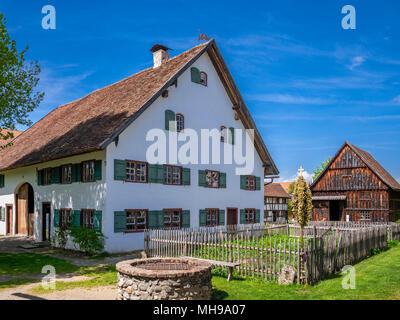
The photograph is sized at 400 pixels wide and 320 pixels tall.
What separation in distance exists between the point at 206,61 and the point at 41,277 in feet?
49.1

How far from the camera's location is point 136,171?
17.8 m

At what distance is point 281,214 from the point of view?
5491 centimetres

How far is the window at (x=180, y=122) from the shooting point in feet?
65.5

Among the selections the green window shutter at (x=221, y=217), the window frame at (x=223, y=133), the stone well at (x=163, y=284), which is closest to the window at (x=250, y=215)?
the green window shutter at (x=221, y=217)

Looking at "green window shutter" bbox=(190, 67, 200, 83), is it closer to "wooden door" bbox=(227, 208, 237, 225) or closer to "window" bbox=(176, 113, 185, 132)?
"window" bbox=(176, 113, 185, 132)

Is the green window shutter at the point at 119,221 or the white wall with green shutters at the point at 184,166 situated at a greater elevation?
the white wall with green shutters at the point at 184,166

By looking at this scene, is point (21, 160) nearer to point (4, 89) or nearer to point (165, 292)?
point (4, 89)

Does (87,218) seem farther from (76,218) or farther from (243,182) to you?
(243,182)

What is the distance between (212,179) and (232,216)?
3111 mm

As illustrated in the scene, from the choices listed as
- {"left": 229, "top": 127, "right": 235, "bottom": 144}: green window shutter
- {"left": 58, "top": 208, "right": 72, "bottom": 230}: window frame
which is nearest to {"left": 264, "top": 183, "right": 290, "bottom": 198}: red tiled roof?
{"left": 229, "top": 127, "right": 235, "bottom": 144}: green window shutter

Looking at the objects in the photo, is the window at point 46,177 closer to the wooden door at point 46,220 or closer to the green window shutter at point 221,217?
the wooden door at point 46,220

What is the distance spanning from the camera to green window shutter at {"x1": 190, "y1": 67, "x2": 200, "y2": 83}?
20.8 metres

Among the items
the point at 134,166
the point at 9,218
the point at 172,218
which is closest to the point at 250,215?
the point at 172,218

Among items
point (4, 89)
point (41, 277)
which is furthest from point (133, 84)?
point (41, 277)
